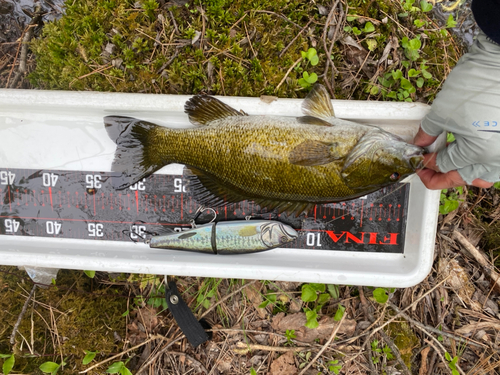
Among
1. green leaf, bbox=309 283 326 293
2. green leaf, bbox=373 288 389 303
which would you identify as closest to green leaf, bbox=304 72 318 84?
green leaf, bbox=309 283 326 293

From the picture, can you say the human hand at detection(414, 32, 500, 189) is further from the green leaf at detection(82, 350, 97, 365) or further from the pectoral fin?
the green leaf at detection(82, 350, 97, 365)

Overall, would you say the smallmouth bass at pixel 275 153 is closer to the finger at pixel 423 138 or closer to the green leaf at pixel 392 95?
the finger at pixel 423 138

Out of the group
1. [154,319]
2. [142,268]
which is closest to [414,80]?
[142,268]

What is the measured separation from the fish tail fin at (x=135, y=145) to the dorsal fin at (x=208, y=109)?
27 centimetres

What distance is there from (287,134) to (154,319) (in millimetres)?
1951

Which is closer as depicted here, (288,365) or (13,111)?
(13,111)

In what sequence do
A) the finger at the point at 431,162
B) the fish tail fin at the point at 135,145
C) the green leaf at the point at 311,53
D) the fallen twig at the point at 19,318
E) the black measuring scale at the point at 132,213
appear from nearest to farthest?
the finger at the point at 431,162, the fish tail fin at the point at 135,145, the green leaf at the point at 311,53, the black measuring scale at the point at 132,213, the fallen twig at the point at 19,318

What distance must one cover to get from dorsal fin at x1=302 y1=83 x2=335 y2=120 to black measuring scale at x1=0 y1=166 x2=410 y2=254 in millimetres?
715

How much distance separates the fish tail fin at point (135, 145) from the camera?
2.18 metres

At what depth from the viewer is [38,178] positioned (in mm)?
2447

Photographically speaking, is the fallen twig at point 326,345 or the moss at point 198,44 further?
the fallen twig at point 326,345

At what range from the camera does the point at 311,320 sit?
8.34ft

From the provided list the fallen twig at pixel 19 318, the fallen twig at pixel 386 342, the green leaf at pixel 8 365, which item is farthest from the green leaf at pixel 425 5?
the green leaf at pixel 8 365

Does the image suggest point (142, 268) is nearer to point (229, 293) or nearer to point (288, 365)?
point (229, 293)
